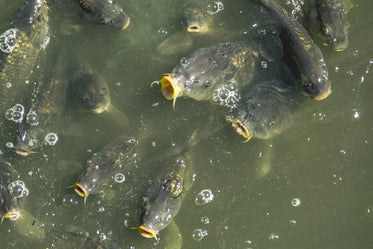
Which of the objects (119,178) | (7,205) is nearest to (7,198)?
(7,205)

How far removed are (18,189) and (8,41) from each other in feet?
5.26

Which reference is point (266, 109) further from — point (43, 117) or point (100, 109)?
point (43, 117)

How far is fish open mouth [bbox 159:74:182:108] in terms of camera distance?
12.4 feet

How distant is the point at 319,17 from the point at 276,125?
130 cm

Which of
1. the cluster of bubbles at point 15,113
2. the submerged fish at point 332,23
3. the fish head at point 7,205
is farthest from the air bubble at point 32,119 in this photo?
the submerged fish at point 332,23

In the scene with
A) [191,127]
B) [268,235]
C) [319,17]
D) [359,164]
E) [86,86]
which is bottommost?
[268,235]

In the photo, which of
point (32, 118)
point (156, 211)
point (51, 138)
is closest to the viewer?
point (156, 211)

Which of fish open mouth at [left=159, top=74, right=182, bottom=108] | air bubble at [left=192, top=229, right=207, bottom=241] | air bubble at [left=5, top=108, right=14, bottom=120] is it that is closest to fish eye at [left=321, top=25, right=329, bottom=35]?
fish open mouth at [left=159, top=74, right=182, bottom=108]

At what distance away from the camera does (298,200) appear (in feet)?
12.9

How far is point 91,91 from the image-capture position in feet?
13.1

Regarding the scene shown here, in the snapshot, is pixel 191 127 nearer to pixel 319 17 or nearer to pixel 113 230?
pixel 113 230

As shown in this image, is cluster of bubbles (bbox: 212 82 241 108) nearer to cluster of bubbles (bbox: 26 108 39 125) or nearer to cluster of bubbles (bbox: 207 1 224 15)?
cluster of bubbles (bbox: 207 1 224 15)

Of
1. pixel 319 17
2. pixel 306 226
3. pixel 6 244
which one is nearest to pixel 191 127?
pixel 306 226

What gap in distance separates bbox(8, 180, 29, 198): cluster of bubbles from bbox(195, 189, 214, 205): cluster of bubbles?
169 centimetres
